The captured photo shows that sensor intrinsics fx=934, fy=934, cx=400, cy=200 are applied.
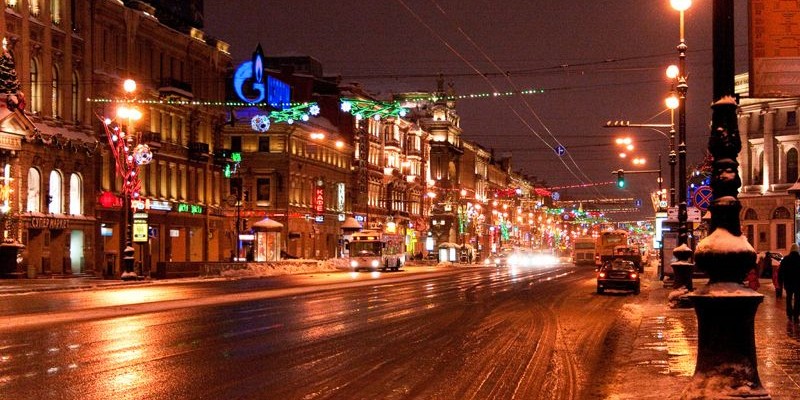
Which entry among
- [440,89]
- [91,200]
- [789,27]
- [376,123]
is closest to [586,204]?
[440,89]

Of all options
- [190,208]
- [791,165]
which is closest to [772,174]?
[791,165]

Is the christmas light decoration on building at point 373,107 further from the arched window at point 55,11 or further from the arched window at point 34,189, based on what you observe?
the arched window at point 34,189

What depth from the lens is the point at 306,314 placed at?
23578 millimetres

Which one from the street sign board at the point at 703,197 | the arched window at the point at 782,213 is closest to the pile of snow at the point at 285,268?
the street sign board at the point at 703,197

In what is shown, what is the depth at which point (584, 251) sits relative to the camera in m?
96.4

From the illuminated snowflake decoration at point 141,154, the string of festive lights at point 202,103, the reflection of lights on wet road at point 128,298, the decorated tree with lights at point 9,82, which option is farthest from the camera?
the string of festive lights at point 202,103

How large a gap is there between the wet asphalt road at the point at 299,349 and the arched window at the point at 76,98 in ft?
82.5

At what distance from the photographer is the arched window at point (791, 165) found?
78.1 m

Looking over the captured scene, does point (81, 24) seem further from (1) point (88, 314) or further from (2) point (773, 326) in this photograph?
(2) point (773, 326)

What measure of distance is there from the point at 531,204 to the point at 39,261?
146 m

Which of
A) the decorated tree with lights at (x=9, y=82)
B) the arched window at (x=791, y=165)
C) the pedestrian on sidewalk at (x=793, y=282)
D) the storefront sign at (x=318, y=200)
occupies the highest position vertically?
the decorated tree with lights at (x=9, y=82)

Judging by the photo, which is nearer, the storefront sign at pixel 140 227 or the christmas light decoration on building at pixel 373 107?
the storefront sign at pixel 140 227

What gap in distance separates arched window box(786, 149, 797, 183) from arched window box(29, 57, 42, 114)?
59494 millimetres

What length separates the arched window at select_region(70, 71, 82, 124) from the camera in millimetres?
51469
